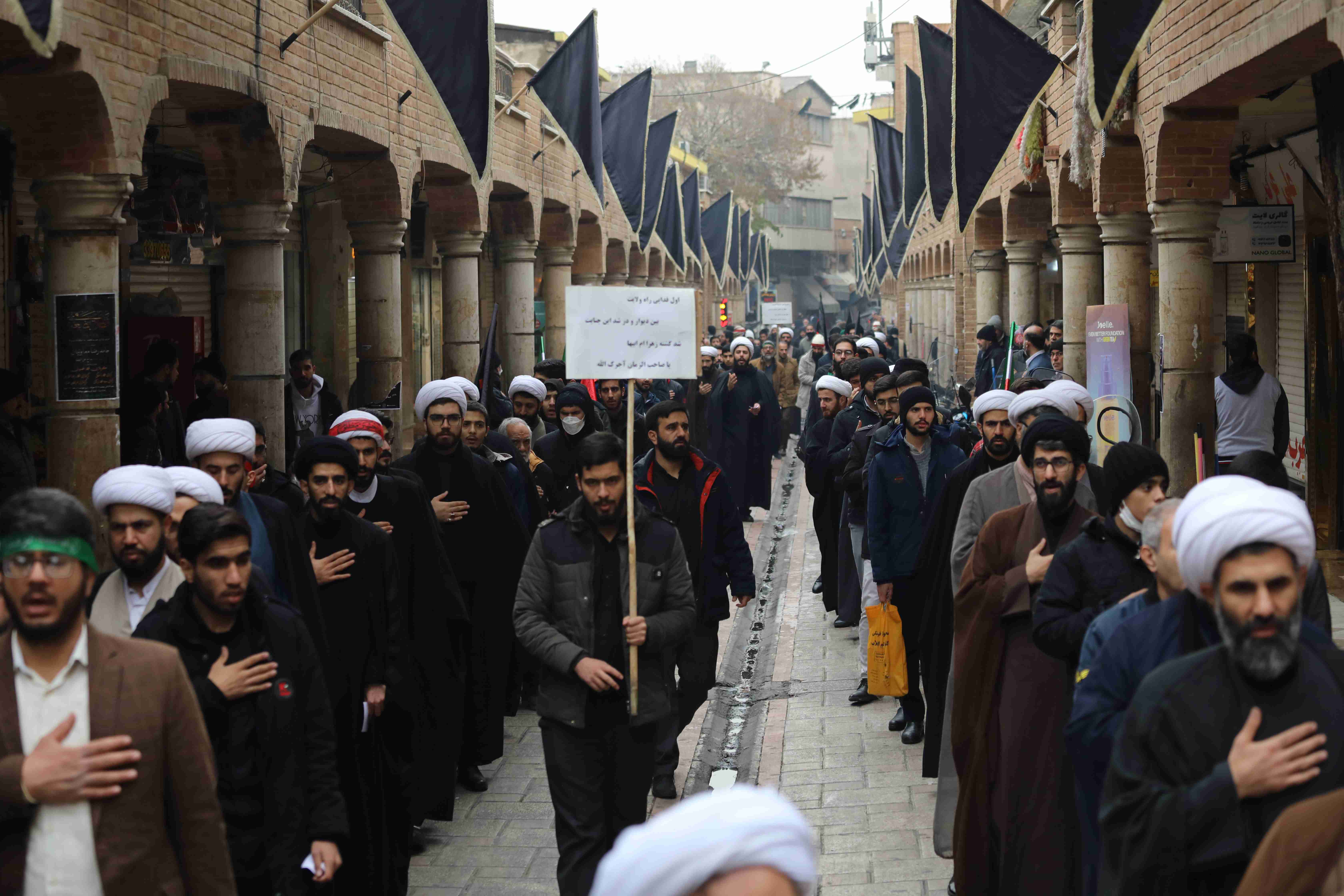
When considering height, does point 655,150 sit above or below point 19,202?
above

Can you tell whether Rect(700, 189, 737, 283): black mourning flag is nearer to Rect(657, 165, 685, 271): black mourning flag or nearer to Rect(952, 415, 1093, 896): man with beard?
Rect(657, 165, 685, 271): black mourning flag

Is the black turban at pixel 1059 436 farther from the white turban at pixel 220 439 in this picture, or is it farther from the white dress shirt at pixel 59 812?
the white dress shirt at pixel 59 812

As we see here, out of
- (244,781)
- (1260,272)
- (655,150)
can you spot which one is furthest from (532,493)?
(655,150)

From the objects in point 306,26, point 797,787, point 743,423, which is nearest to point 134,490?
point 797,787

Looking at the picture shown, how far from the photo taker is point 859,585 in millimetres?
10406

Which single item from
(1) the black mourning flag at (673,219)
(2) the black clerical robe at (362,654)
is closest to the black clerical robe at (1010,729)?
(2) the black clerical robe at (362,654)

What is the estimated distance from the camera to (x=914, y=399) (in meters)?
7.84

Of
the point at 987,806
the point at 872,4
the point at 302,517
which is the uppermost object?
the point at 872,4

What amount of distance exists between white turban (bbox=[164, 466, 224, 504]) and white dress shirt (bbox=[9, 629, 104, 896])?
146 centimetres

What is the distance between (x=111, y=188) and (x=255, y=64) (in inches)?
99.5

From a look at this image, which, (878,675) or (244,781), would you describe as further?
(878,675)

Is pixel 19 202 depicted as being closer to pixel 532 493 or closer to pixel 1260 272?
pixel 532 493

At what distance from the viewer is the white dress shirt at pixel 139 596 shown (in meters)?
4.23

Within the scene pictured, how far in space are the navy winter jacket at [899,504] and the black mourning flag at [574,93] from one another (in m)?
9.22
